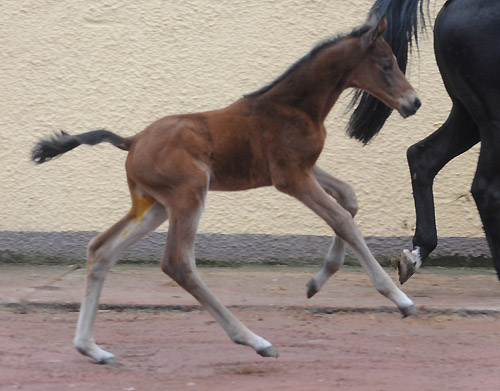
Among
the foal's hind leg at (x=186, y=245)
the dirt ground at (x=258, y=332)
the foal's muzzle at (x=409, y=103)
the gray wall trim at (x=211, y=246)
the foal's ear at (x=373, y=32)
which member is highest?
the foal's ear at (x=373, y=32)

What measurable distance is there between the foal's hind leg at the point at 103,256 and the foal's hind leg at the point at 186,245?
221 millimetres

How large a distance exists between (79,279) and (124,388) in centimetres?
241

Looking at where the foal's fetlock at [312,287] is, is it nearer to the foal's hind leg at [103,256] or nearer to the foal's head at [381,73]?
the foal's hind leg at [103,256]

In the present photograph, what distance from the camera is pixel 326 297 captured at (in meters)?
5.13

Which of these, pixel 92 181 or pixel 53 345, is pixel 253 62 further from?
pixel 53 345

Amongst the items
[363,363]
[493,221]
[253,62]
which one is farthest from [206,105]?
[363,363]

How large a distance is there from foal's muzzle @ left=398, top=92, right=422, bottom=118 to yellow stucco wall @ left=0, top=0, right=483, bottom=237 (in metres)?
2.31

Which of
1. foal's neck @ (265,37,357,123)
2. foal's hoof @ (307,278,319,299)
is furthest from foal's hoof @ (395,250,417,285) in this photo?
foal's neck @ (265,37,357,123)

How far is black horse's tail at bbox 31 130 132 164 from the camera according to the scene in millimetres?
3873

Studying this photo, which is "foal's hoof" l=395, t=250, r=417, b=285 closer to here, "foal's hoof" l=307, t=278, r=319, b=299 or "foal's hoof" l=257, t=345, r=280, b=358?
"foal's hoof" l=307, t=278, r=319, b=299

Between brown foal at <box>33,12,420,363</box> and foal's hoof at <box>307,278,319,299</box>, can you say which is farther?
foal's hoof at <box>307,278,319,299</box>

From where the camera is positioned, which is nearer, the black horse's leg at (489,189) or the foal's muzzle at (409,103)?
the foal's muzzle at (409,103)

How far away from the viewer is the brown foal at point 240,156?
11.8 feet

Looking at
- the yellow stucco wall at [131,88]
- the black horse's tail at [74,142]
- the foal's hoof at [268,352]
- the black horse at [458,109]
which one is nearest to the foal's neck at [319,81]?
the black horse's tail at [74,142]
